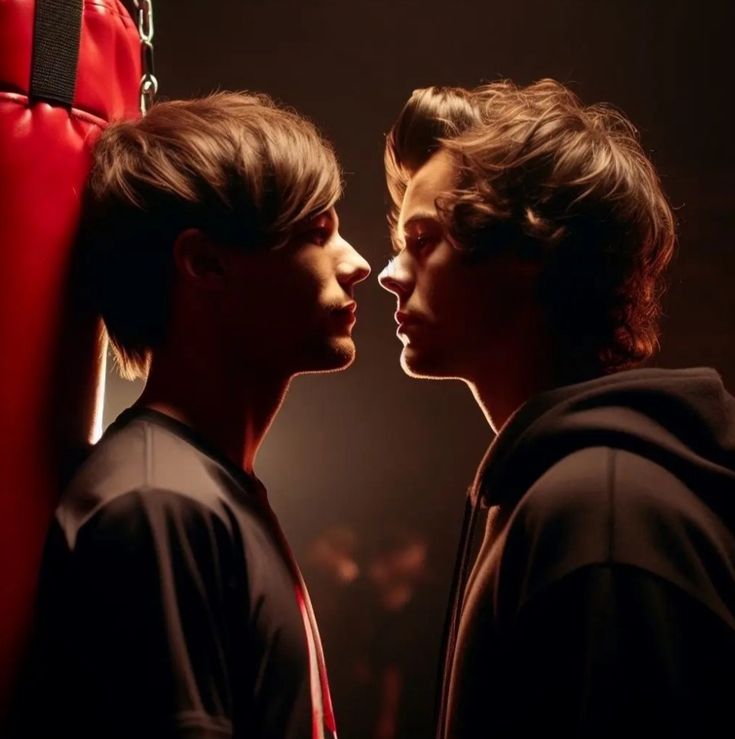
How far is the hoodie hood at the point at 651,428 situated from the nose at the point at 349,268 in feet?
0.90

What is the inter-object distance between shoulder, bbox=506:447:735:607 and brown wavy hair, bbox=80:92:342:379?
416 millimetres

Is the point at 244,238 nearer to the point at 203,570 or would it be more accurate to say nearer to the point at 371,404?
the point at 203,570

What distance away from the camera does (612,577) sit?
771 mm

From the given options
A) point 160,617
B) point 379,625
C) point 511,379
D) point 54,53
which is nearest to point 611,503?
point 511,379

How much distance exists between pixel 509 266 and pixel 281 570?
16.7 inches

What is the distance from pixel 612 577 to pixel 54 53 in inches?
28.5

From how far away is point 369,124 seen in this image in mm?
1831

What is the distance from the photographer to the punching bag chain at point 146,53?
3.66ft

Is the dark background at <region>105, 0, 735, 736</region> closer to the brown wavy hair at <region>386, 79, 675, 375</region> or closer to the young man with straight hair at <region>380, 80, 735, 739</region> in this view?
the young man with straight hair at <region>380, 80, 735, 739</region>

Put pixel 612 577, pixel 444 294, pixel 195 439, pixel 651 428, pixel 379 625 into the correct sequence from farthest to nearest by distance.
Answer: pixel 379 625
pixel 444 294
pixel 195 439
pixel 651 428
pixel 612 577

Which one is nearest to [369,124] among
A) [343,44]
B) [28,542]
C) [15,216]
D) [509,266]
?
[343,44]

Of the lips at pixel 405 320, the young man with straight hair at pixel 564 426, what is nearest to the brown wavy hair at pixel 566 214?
the young man with straight hair at pixel 564 426

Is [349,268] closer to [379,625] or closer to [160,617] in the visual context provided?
[160,617]

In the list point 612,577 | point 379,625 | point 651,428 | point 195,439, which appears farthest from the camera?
point 379,625
